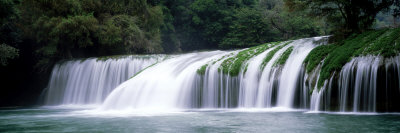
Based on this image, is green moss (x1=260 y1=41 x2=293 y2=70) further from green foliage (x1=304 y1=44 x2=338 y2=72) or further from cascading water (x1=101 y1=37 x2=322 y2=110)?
green foliage (x1=304 y1=44 x2=338 y2=72)

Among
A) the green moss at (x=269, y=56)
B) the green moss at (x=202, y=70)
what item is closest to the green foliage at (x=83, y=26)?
the green moss at (x=202, y=70)

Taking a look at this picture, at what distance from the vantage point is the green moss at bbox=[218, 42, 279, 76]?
13.2 metres

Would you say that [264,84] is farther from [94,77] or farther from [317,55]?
[94,77]

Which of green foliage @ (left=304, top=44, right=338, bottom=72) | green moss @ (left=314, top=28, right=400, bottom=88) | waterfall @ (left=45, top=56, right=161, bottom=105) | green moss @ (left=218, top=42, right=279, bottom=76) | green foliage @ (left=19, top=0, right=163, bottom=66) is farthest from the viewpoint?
green foliage @ (left=19, top=0, right=163, bottom=66)

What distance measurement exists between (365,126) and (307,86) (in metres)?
3.81

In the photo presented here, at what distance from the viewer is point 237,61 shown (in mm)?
13641

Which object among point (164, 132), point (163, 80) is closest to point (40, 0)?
point (163, 80)

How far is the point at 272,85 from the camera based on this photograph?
1197 cm

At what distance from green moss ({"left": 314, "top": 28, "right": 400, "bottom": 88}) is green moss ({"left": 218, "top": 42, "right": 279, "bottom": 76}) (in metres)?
2.58

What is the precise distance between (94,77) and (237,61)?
32.7 ft

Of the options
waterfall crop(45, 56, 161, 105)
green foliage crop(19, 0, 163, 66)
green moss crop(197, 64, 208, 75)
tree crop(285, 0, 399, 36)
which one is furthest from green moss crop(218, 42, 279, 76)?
green foliage crop(19, 0, 163, 66)

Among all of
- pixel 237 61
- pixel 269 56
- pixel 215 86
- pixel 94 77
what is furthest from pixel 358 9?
pixel 94 77

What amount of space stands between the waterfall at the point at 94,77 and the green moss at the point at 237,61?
7121mm

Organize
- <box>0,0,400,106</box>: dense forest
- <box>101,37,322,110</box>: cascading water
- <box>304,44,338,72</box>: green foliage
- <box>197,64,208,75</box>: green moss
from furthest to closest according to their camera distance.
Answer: <box>0,0,400,106</box>: dense forest
<box>197,64,208,75</box>: green moss
<box>101,37,322,110</box>: cascading water
<box>304,44,338,72</box>: green foliage
